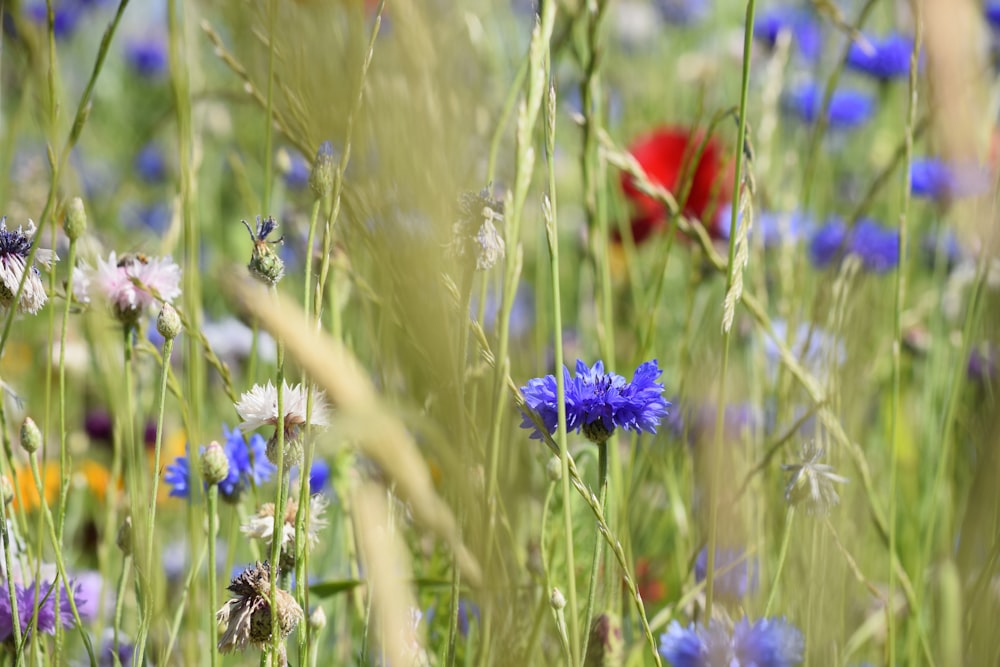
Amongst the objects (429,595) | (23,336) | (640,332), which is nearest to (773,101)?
(640,332)

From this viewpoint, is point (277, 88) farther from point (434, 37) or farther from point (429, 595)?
point (429, 595)

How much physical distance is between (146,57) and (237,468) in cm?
202

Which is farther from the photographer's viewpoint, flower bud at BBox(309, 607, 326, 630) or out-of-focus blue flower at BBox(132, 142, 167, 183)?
out-of-focus blue flower at BBox(132, 142, 167, 183)

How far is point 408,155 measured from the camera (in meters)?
0.32

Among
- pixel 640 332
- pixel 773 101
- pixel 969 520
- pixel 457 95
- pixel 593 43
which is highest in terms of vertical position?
pixel 773 101

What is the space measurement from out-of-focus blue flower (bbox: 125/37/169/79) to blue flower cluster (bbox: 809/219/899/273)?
1.61 metres

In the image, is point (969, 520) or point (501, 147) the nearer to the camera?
point (969, 520)

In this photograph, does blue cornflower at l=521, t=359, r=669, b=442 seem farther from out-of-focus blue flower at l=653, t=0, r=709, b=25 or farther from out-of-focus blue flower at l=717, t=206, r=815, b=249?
out-of-focus blue flower at l=653, t=0, r=709, b=25

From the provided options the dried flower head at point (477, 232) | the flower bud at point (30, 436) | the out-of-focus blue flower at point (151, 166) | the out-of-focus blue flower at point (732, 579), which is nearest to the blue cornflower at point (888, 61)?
the out-of-focus blue flower at point (732, 579)

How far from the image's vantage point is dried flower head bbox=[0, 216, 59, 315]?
19.0 inches

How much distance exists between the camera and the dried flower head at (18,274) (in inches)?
19.0

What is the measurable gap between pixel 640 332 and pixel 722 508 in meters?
0.32

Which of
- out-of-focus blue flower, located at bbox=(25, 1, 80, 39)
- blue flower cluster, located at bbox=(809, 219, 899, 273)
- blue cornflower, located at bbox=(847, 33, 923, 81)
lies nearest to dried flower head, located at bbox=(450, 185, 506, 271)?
blue flower cluster, located at bbox=(809, 219, 899, 273)

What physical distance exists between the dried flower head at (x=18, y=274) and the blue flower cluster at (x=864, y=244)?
0.94 metres
